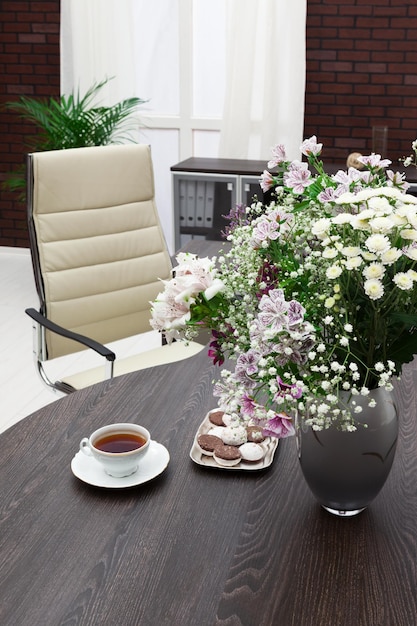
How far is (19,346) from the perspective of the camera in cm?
428

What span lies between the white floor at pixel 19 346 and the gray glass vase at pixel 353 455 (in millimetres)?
1645

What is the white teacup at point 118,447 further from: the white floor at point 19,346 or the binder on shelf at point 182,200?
the binder on shelf at point 182,200

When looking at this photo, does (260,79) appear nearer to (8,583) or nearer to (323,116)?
(323,116)

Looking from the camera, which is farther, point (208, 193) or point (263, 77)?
point (263, 77)

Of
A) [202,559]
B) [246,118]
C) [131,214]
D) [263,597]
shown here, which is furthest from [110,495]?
[246,118]

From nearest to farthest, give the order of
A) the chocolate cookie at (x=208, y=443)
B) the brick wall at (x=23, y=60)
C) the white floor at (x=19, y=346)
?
the chocolate cookie at (x=208, y=443), the white floor at (x=19, y=346), the brick wall at (x=23, y=60)

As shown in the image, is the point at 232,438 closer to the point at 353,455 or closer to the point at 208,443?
the point at 208,443

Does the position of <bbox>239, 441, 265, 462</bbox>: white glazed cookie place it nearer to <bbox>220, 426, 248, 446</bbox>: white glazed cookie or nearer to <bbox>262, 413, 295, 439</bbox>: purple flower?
<bbox>220, 426, 248, 446</bbox>: white glazed cookie

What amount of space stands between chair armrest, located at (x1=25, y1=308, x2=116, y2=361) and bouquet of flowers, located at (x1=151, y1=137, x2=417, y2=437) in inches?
40.7

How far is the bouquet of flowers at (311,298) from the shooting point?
1.16 meters

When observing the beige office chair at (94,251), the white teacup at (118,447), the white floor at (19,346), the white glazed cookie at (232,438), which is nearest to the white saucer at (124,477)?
the white teacup at (118,447)

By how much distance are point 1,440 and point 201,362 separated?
0.58m

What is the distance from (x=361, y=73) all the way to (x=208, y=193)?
3.92 feet

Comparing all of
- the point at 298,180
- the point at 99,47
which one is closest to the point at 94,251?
the point at 298,180
